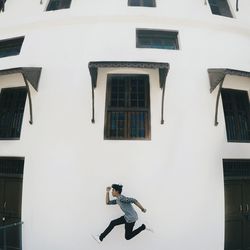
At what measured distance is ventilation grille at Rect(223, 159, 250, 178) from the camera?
9.17 m

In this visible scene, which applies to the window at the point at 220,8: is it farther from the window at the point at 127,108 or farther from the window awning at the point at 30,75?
the window awning at the point at 30,75

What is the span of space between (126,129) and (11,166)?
3796mm

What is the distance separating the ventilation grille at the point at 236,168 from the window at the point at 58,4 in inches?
307

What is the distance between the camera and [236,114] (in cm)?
967

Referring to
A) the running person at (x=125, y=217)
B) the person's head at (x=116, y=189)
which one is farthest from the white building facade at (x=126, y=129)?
the person's head at (x=116, y=189)

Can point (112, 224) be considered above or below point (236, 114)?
below

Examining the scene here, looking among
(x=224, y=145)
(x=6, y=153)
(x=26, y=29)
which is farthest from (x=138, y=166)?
(x=26, y=29)

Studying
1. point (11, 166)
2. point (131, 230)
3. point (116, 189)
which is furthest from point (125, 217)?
point (11, 166)

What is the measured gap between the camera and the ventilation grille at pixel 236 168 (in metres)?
9.17

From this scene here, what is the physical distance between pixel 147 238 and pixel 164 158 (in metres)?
2.19

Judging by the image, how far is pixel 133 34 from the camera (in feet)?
32.2

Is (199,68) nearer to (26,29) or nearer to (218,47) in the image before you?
(218,47)

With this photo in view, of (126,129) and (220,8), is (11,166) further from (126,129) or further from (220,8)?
(220,8)

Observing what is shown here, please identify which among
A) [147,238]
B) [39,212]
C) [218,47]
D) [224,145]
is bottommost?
[147,238]
